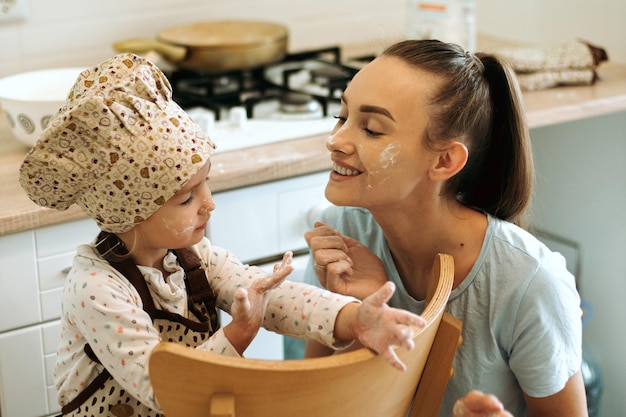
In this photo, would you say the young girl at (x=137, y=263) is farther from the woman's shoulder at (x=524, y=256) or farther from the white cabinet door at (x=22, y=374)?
the white cabinet door at (x=22, y=374)

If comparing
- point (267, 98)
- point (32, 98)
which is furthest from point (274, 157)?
point (32, 98)

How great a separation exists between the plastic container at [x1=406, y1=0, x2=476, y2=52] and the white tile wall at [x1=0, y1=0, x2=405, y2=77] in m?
0.08

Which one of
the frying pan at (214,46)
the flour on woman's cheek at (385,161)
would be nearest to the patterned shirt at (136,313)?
the flour on woman's cheek at (385,161)

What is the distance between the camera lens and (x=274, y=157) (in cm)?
188

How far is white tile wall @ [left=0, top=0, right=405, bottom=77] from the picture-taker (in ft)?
7.43

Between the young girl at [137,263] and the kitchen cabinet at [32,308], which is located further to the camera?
the kitchen cabinet at [32,308]

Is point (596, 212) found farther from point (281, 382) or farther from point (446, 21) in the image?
point (281, 382)

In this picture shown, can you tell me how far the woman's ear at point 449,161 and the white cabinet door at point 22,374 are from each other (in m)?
0.87

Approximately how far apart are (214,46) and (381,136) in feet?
3.28

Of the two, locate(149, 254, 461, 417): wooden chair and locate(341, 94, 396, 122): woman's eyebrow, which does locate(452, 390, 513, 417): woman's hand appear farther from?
locate(341, 94, 396, 122): woman's eyebrow

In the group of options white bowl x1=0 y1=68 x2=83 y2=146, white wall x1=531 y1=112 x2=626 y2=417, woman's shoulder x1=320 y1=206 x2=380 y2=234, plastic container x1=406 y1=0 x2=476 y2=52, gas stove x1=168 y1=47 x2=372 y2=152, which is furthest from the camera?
white wall x1=531 y1=112 x2=626 y2=417

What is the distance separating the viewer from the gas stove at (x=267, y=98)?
2.01 meters

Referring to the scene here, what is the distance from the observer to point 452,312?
146 centimetres

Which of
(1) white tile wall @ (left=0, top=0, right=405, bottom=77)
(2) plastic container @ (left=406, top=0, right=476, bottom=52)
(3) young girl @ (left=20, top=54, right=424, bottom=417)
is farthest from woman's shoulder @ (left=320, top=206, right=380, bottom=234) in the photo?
(2) plastic container @ (left=406, top=0, right=476, bottom=52)
